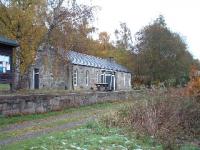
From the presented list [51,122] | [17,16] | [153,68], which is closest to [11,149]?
[51,122]

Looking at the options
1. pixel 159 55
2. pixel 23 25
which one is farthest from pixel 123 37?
pixel 23 25

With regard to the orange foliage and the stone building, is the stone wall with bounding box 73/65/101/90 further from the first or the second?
the orange foliage

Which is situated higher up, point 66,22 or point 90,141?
point 66,22

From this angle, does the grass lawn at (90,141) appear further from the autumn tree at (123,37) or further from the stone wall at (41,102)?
the autumn tree at (123,37)

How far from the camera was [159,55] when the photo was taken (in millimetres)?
61094

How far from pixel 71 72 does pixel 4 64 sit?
26.9 meters

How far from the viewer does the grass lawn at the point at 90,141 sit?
11.1m

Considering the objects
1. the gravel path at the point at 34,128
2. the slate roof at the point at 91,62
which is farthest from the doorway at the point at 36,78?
the gravel path at the point at 34,128

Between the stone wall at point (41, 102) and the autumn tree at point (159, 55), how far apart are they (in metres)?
31.5

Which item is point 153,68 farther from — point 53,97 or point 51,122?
point 51,122

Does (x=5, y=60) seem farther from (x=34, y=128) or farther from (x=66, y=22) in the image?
(x=66, y=22)

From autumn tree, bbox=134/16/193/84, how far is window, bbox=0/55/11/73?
4191 cm

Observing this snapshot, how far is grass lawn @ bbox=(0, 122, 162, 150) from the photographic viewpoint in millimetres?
11094

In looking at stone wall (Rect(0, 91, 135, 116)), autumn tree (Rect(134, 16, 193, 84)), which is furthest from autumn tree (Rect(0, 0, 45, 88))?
autumn tree (Rect(134, 16, 193, 84))
